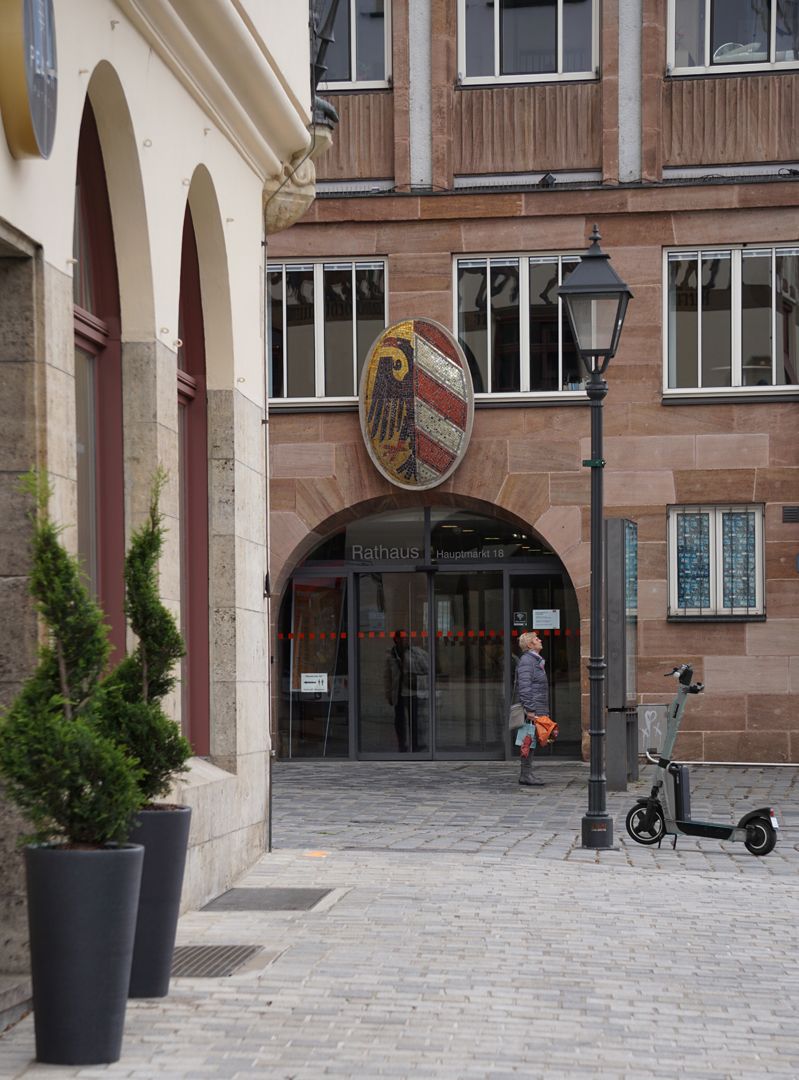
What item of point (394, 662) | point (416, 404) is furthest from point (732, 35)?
point (394, 662)

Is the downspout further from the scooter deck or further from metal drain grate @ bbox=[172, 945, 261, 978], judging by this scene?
metal drain grate @ bbox=[172, 945, 261, 978]

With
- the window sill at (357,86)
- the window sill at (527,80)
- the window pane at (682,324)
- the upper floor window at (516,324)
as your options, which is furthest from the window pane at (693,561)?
the window sill at (357,86)

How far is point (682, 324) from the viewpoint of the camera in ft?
73.2

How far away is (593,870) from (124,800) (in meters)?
6.49

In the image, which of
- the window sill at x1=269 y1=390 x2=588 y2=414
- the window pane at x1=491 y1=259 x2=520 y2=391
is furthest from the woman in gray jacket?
the window pane at x1=491 y1=259 x2=520 y2=391

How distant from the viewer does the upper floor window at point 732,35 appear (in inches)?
874

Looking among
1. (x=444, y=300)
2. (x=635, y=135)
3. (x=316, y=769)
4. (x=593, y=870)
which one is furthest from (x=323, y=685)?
(x=593, y=870)

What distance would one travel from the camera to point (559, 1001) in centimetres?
709

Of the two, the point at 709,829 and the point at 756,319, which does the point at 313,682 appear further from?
the point at 709,829

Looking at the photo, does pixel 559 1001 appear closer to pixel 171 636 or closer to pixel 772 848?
pixel 171 636

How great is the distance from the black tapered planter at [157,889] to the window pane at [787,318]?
1654cm

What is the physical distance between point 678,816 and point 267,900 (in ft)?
13.6

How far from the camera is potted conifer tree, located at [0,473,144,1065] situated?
5.71m

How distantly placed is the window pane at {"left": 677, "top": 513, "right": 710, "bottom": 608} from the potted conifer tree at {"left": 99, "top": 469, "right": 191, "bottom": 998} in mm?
15635
